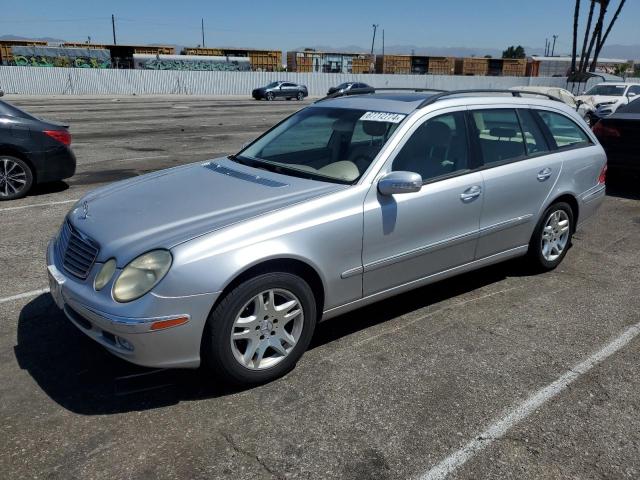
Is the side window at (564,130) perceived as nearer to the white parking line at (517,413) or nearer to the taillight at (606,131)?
the white parking line at (517,413)

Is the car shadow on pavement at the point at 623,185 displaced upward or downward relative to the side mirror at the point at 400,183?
downward

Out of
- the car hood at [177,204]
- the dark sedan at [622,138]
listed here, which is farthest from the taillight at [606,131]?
the car hood at [177,204]

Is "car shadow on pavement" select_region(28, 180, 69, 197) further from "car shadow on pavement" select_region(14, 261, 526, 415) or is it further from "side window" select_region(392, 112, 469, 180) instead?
"side window" select_region(392, 112, 469, 180)

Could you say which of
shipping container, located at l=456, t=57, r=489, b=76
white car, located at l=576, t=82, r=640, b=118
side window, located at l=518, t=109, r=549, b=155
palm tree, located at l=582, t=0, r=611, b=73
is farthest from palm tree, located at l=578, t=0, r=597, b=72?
side window, located at l=518, t=109, r=549, b=155

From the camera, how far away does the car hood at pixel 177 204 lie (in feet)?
10.6

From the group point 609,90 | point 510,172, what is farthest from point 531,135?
point 609,90

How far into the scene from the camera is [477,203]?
4.43m

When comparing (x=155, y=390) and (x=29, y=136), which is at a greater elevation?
(x=29, y=136)

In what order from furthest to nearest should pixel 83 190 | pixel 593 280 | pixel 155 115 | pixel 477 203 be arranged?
pixel 155 115, pixel 83 190, pixel 593 280, pixel 477 203

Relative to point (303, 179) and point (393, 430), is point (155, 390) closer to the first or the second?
point (393, 430)

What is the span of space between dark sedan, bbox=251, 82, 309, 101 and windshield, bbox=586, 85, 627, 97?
22529 millimetres

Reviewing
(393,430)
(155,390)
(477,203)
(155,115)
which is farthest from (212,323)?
(155,115)

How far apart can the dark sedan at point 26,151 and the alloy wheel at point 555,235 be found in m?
6.51

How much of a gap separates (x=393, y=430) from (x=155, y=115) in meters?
22.6
